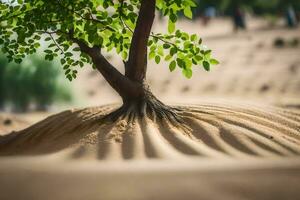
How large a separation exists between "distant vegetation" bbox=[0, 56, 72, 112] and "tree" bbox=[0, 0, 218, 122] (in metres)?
7.26

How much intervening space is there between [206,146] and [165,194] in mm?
1495

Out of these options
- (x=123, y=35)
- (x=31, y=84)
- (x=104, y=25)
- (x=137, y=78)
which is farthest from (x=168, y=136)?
(x=31, y=84)

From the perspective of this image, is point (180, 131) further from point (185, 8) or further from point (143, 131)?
point (185, 8)

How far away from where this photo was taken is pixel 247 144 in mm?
3811

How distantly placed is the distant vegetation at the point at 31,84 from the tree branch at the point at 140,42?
25.4 ft

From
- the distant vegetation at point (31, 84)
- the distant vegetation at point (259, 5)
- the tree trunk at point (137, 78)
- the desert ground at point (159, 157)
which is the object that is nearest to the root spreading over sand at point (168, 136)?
the desert ground at point (159, 157)

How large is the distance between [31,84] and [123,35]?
26.0 ft

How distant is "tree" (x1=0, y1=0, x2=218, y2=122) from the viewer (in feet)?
14.5

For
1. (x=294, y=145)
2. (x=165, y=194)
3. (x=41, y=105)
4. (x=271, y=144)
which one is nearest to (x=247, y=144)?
A: (x=271, y=144)

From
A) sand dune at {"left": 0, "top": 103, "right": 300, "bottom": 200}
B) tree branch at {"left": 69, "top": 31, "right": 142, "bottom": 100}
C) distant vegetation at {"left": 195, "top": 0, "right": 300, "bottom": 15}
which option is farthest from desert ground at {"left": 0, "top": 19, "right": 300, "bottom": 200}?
distant vegetation at {"left": 195, "top": 0, "right": 300, "bottom": 15}

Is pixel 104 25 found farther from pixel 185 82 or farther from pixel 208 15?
pixel 208 15

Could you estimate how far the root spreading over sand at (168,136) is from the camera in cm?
365

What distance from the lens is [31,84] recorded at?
40.8 feet

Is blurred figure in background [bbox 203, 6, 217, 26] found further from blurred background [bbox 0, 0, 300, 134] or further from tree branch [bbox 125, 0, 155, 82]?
tree branch [bbox 125, 0, 155, 82]
